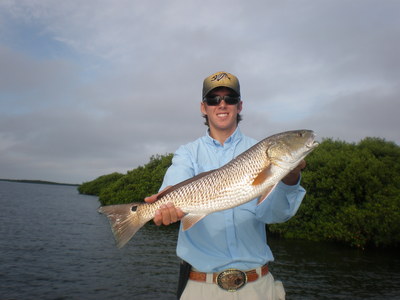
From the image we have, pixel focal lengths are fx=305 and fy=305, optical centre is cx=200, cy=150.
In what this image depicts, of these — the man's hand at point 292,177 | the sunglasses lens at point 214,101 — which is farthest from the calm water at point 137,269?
the man's hand at point 292,177

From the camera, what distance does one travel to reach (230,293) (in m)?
3.69

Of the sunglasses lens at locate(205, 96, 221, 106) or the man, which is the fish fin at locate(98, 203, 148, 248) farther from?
the sunglasses lens at locate(205, 96, 221, 106)

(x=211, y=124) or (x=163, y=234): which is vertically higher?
(x=211, y=124)

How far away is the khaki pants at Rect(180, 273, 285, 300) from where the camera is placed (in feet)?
12.1

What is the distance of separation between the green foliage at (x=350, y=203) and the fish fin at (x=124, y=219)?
21216mm

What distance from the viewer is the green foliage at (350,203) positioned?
69.4ft

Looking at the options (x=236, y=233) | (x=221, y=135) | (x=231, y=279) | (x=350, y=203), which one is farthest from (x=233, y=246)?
(x=350, y=203)

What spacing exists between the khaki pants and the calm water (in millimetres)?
10288

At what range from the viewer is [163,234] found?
92.3 feet

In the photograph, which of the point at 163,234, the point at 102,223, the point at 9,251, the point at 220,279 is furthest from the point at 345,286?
the point at 102,223

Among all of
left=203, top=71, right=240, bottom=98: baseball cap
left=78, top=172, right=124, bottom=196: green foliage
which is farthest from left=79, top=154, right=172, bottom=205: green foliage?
left=78, top=172, right=124, bottom=196: green foliage

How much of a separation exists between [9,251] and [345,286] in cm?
1997

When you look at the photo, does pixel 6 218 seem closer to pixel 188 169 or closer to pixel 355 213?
pixel 355 213

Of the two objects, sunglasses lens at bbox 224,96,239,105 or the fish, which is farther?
sunglasses lens at bbox 224,96,239,105
